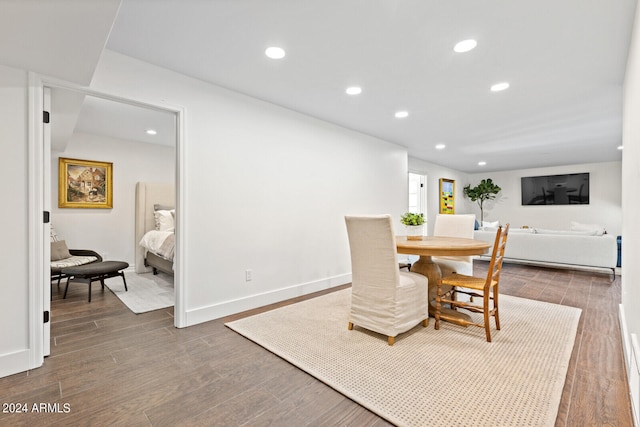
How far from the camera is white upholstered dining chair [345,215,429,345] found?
93.1 inches

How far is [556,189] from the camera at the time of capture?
8.10 meters

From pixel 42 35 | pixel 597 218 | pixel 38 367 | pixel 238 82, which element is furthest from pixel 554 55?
pixel 597 218

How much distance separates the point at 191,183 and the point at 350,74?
178 centimetres

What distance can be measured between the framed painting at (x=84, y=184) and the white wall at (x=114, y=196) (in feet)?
0.24

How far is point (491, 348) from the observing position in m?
2.31

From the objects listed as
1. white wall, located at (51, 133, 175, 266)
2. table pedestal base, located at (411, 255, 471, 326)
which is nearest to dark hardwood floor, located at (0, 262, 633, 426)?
table pedestal base, located at (411, 255, 471, 326)

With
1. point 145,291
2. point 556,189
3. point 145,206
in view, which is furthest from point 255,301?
point 556,189

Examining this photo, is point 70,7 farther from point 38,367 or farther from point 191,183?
point 38,367

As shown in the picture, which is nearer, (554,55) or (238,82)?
(554,55)

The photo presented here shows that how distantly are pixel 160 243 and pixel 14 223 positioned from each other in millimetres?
2606

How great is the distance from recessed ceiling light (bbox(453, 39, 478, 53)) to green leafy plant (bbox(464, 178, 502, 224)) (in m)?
7.37

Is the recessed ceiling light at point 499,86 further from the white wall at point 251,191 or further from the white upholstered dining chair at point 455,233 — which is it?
the white wall at point 251,191

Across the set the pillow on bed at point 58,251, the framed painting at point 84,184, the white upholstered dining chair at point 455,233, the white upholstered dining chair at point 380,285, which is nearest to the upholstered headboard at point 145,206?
the framed painting at point 84,184

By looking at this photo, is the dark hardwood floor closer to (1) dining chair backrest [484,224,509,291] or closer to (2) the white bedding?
(1) dining chair backrest [484,224,509,291]
